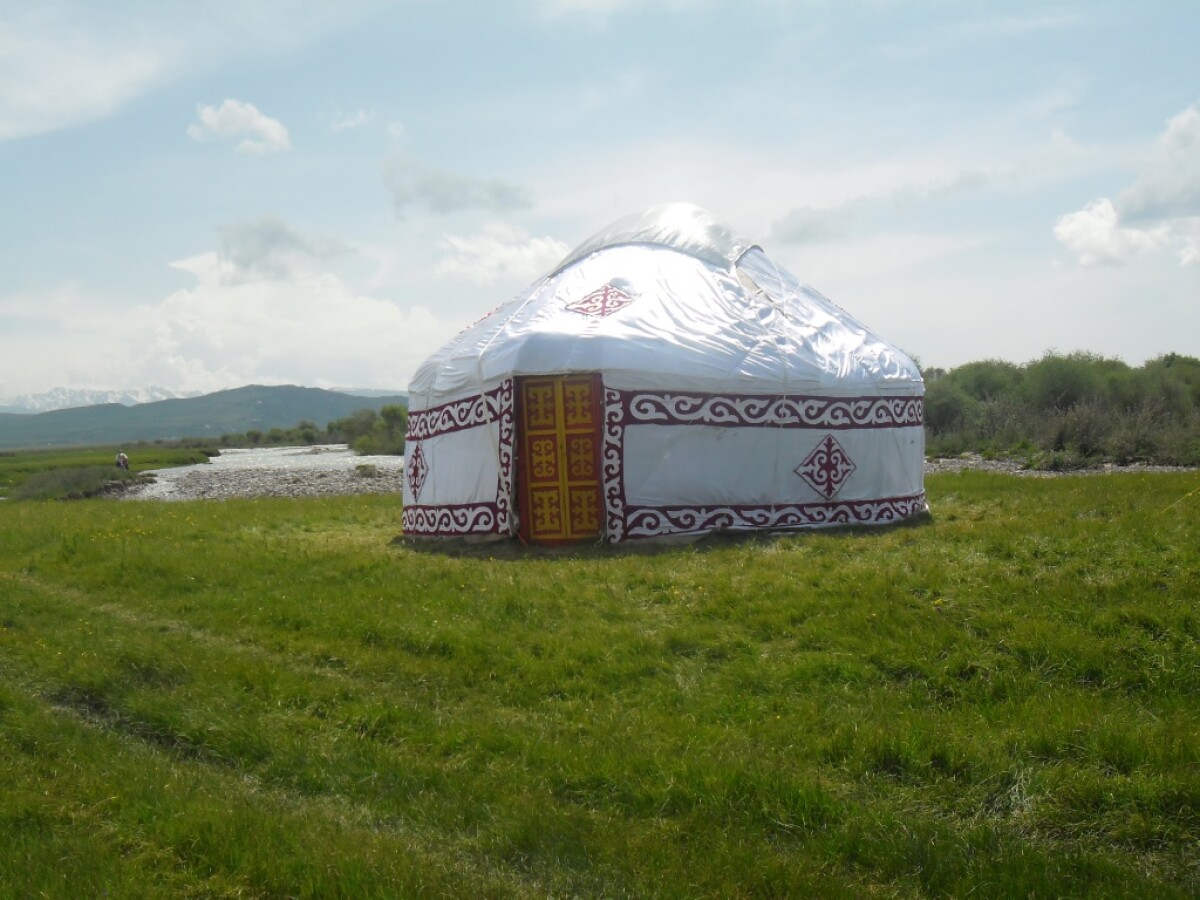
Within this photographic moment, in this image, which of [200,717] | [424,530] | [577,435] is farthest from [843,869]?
[424,530]

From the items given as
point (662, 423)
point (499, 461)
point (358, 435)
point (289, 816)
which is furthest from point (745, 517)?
point (358, 435)

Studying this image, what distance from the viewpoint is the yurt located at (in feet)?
29.6

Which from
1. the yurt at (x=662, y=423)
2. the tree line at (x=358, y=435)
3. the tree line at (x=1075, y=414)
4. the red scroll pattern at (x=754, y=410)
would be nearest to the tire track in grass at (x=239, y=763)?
the yurt at (x=662, y=423)

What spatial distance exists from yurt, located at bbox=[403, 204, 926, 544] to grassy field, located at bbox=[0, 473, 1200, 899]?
1613mm

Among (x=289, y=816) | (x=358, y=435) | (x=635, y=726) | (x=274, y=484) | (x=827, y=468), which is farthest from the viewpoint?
(x=358, y=435)

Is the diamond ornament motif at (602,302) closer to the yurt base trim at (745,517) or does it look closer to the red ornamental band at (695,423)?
the red ornamental band at (695,423)

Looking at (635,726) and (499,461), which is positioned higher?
(499,461)

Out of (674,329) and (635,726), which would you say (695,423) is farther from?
(635,726)

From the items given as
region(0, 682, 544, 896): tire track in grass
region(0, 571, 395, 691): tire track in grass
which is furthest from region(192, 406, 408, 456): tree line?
region(0, 682, 544, 896): tire track in grass

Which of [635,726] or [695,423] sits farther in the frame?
[695,423]

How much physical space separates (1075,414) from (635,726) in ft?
55.7

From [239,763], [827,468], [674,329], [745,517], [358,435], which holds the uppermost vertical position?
[674,329]

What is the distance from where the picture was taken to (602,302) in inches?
395

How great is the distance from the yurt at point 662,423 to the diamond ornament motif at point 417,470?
105 millimetres
